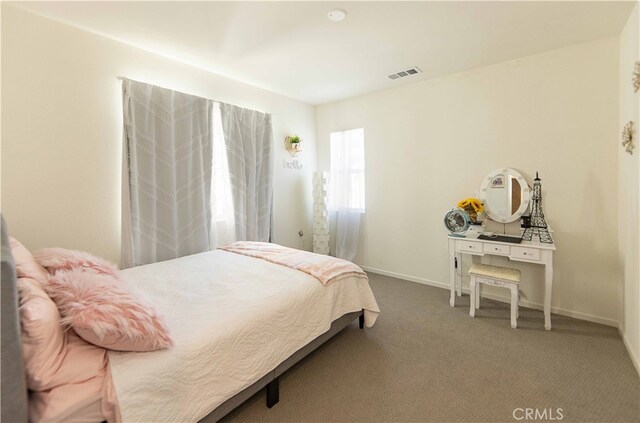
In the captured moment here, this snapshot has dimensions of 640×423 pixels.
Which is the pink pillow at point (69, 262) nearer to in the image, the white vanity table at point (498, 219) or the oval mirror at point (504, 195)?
the white vanity table at point (498, 219)

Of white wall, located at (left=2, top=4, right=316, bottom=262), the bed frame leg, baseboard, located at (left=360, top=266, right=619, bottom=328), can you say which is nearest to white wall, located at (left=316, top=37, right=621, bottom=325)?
baseboard, located at (left=360, top=266, right=619, bottom=328)

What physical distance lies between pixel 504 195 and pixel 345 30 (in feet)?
7.44

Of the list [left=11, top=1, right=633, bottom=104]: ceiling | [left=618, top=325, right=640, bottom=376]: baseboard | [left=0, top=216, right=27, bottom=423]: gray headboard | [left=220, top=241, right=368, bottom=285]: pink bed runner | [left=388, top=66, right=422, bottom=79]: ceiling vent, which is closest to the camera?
[left=0, top=216, right=27, bottom=423]: gray headboard

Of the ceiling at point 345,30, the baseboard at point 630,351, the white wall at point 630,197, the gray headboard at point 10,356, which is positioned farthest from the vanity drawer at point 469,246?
the gray headboard at point 10,356

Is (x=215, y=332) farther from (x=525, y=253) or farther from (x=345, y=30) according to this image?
(x=525, y=253)

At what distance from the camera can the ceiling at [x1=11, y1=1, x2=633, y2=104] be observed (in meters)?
2.05

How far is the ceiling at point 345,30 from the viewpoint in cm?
205

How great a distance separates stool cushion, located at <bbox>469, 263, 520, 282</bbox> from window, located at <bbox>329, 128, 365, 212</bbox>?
1.81 meters

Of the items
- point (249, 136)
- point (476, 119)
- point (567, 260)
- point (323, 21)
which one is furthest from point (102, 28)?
point (567, 260)

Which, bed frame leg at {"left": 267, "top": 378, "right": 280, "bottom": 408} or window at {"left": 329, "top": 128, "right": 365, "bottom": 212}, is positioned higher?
window at {"left": 329, "top": 128, "right": 365, "bottom": 212}

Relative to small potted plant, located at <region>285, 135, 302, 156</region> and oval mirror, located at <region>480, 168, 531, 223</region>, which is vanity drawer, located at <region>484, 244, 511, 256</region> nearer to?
oval mirror, located at <region>480, 168, 531, 223</region>

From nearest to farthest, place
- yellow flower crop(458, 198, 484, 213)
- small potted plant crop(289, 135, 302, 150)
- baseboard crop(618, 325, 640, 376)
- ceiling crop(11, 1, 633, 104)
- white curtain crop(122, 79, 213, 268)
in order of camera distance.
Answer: baseboard crop(618, 325, 640, 376) → ceiling crop(11, 1, 633, 104) → white curtain crop(122, 79, 213, 268) → yellow flower crop(458, 198, 484, 213) → small potted plant crop(289, 135, 302, 150)

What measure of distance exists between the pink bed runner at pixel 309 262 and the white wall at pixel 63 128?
124 cm

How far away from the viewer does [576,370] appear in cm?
193
